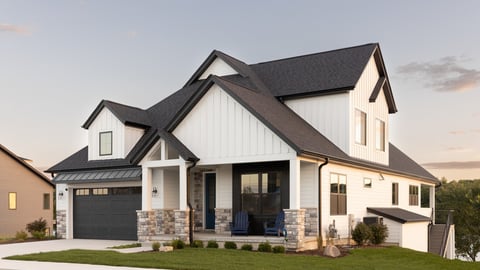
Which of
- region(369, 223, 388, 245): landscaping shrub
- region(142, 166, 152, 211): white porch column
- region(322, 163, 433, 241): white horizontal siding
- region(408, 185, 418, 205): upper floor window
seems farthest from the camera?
region(408, 185, 418, 205): upper floor window

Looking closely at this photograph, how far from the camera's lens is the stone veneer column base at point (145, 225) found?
21.5 meters

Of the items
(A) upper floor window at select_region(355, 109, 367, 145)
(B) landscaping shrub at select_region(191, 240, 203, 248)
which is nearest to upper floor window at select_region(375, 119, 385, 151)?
(A) upper floor window at select_region(355, 109, 367, 145)

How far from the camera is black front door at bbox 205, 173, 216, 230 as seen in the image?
2320cm

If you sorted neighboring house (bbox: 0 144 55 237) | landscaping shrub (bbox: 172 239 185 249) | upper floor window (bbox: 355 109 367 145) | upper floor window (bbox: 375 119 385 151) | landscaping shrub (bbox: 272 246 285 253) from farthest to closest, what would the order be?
1. neighboring house (bbox: 0 144 55 237)
2. upper floor window (bbox: 375 119 385 151)
3. upper floor window (bbox: 355 109 367 145)
4. landscaping shrub (bbox: 172 239 185 249)
5. landscaping shrub (bbox: 272 246 285 253)

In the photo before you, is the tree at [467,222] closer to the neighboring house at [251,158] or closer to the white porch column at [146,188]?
the neighboring house at [251,158]

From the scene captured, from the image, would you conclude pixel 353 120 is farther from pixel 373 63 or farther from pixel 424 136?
pixel 424 136

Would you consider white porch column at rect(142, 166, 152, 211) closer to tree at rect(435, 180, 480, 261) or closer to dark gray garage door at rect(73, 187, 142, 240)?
dark gray garage door at rect(73, 187, 142, 240)

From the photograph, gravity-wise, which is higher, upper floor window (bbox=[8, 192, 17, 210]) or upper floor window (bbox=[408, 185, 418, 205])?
upper floor window (bbox=[408, 185, 418, 205])

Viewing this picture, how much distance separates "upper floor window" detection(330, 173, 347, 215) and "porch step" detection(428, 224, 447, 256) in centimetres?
860

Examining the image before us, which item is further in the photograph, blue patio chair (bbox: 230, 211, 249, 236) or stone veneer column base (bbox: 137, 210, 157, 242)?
stone veneer column base (bbox: 137, 210, 157, 242)

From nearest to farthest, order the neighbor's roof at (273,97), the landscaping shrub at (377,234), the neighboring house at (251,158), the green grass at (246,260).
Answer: the green grass at (246,260), the neighboring house at (251,158), the neighbor's roof at (273,97), the landscaping shrub at (377,234)

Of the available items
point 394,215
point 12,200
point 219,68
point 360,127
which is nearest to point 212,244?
point 394,215

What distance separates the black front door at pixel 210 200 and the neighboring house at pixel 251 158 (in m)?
0.04

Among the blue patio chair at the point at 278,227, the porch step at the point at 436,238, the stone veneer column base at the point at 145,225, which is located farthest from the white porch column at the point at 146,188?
the porch step at the point at 436,238
